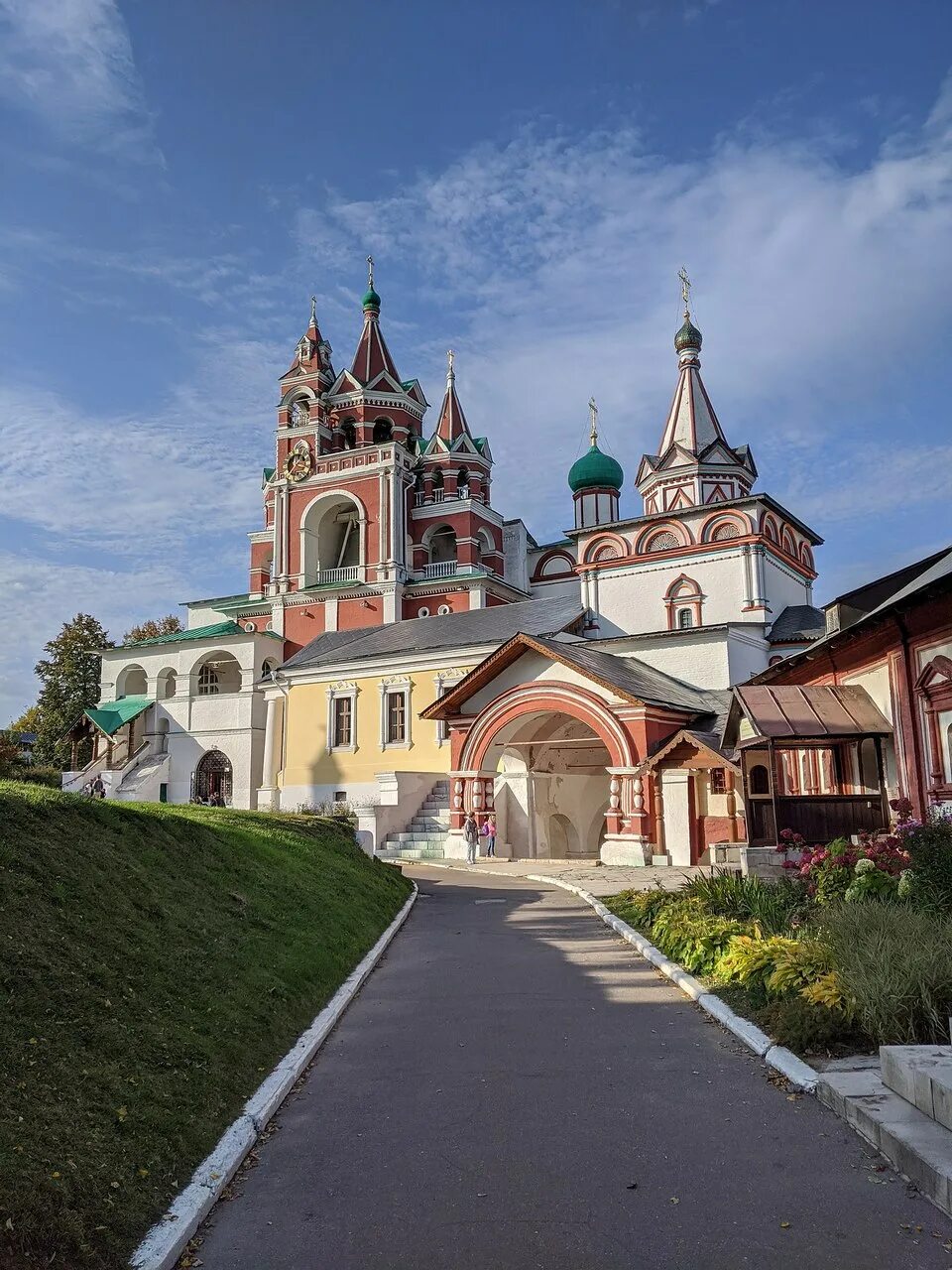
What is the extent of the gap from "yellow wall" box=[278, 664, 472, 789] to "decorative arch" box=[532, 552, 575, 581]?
74.8 ft

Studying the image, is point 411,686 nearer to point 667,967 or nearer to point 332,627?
point 332,627

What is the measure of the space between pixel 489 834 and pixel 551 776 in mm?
3156

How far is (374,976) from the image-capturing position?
10453 millimetres

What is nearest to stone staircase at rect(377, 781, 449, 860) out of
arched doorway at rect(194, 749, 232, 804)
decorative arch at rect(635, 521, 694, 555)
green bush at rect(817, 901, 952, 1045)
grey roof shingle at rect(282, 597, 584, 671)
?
grey roof shingle at rect(282, 597, 584, 671)

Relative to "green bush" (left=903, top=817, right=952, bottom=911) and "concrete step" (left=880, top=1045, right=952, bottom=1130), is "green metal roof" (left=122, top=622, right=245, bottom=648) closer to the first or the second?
"green bush" (left=903, top=817, right=952, bottom=911)

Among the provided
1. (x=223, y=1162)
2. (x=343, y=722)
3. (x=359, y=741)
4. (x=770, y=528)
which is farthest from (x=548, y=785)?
(x=223, y=1162)

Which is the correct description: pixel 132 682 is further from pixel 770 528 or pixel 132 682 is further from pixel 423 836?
pixel 770 528

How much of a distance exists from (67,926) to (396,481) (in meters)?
42.6

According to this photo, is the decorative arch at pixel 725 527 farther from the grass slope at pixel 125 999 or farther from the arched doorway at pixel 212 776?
the grass slope at pixel 125 999

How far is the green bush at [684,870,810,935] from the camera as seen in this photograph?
1024 centimetres

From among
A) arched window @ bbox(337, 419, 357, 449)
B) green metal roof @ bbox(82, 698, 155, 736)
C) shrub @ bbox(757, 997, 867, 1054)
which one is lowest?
shrub @ bbox(757, 997, 867, 1054)

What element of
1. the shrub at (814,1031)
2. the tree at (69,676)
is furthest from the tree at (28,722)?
the shrub at (814,1031)

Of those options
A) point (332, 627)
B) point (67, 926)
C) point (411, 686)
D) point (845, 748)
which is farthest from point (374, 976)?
point (332, 627)

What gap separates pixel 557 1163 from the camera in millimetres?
5012
